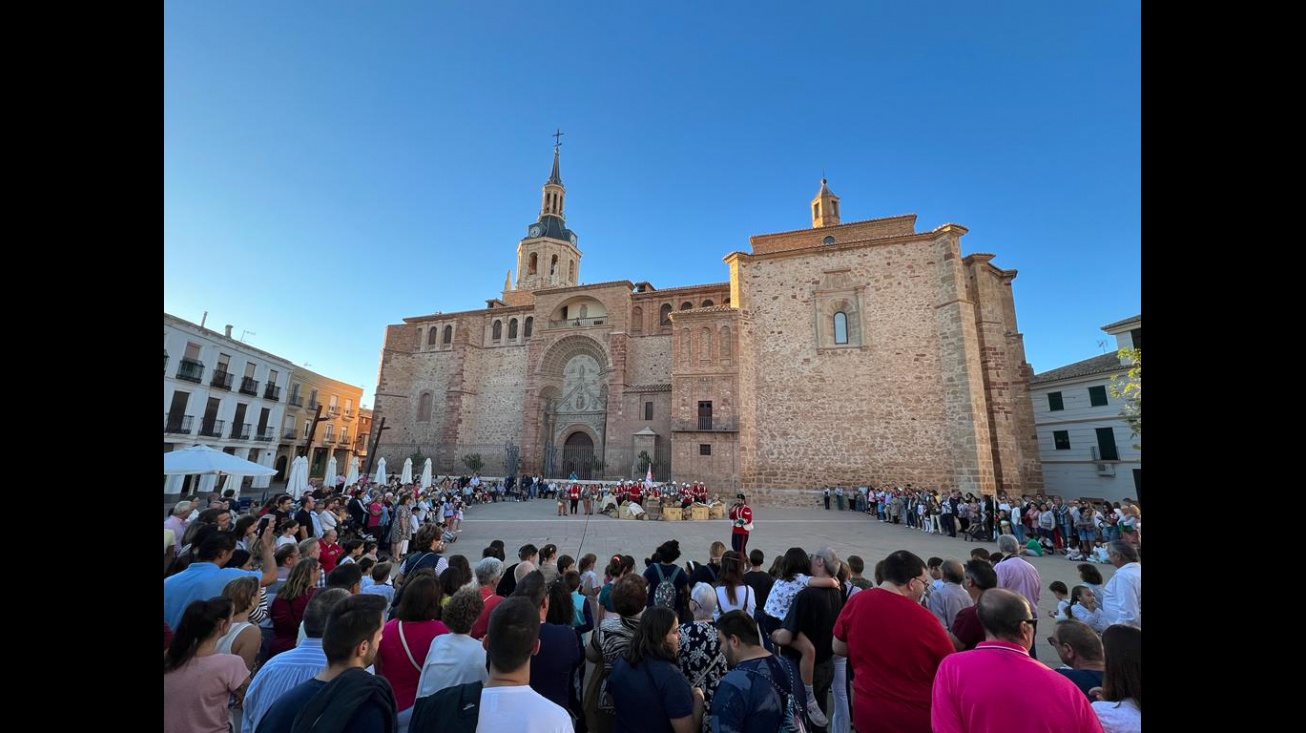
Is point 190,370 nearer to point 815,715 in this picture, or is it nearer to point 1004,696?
point 815,715

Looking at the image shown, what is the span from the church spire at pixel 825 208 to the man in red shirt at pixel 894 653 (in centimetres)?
2566

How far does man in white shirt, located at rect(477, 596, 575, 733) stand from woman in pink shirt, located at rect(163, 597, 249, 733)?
1.29 meters

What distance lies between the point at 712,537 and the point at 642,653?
30.9 feet

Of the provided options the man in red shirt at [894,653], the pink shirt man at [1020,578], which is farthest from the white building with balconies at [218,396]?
the pink shirt man at [1020,578]

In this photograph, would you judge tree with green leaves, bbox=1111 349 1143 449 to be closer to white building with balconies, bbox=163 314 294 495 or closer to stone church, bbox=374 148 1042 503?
stone church, bbox=374 148 1042 503

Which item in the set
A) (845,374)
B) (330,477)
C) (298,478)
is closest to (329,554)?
(298,478)

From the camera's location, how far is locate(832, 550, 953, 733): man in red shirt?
2.34 meters

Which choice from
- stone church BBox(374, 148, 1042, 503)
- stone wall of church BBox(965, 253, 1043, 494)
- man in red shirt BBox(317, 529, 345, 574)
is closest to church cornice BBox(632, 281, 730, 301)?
stone church BBox(374, 148, 1042, 503)
